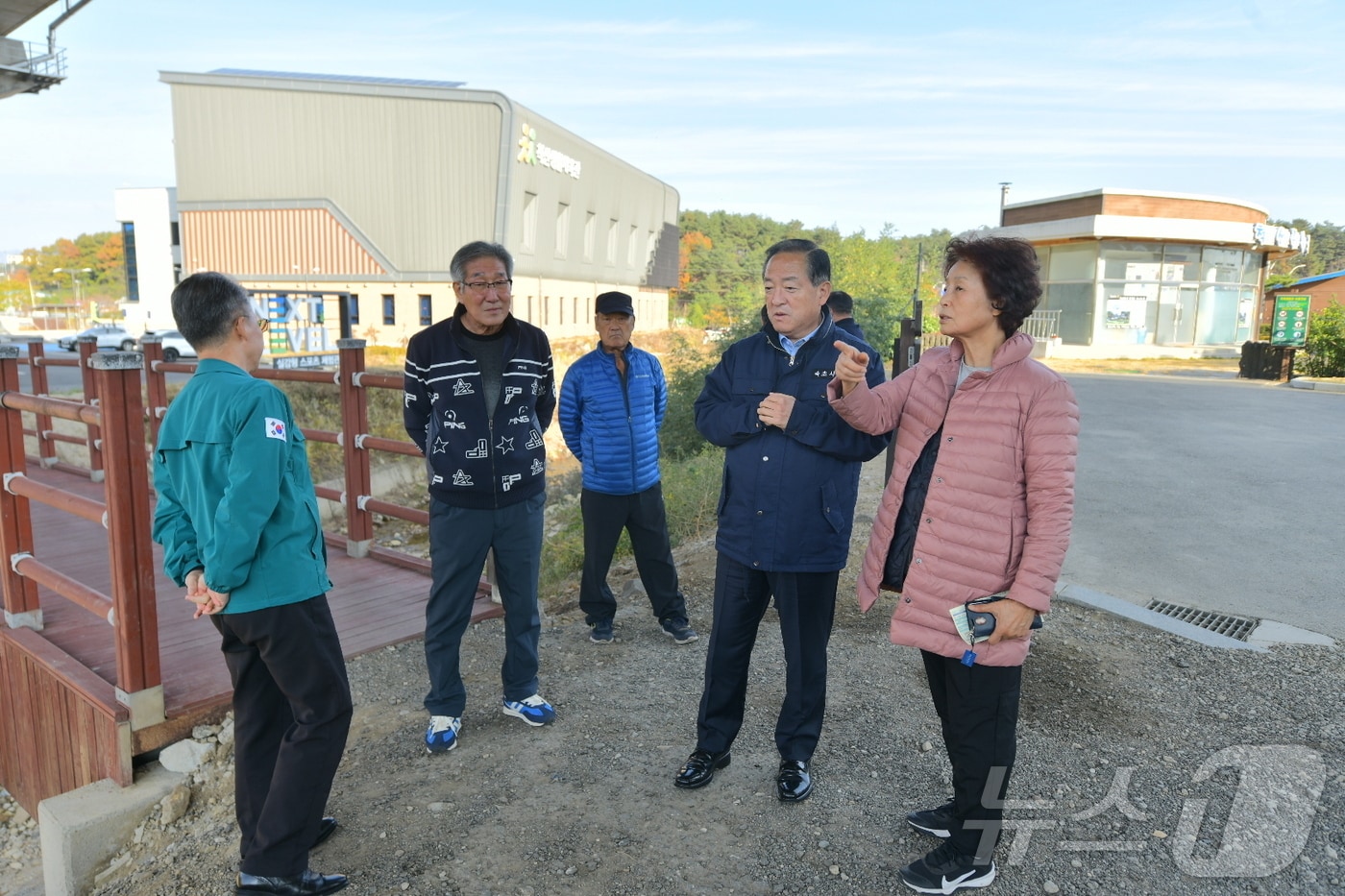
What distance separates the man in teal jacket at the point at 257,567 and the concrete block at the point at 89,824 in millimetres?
1025

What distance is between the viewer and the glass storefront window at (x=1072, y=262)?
28.7 metres

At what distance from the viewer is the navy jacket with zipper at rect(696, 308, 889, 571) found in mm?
3121

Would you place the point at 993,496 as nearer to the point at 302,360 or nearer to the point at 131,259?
the point at 302,360

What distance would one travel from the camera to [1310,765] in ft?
11.5

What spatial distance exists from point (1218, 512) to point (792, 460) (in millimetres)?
6482

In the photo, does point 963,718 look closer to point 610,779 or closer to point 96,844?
point 610,779

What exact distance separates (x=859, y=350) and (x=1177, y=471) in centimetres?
842

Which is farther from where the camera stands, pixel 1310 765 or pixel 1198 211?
pixel 1198 211

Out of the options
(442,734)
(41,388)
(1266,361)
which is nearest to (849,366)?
(442,734)

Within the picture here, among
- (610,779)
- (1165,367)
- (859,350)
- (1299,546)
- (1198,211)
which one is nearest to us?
(859,350)

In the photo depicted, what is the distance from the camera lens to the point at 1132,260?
94.0ft

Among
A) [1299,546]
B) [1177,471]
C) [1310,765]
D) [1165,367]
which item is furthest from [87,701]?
[1165,367]

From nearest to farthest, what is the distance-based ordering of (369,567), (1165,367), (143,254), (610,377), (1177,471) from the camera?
(610,377), (369,567), (1177,471), (1165,367), (143,254)

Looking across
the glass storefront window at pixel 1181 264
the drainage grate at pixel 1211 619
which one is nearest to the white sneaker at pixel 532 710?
the drainage grate at pixel 1211 619
